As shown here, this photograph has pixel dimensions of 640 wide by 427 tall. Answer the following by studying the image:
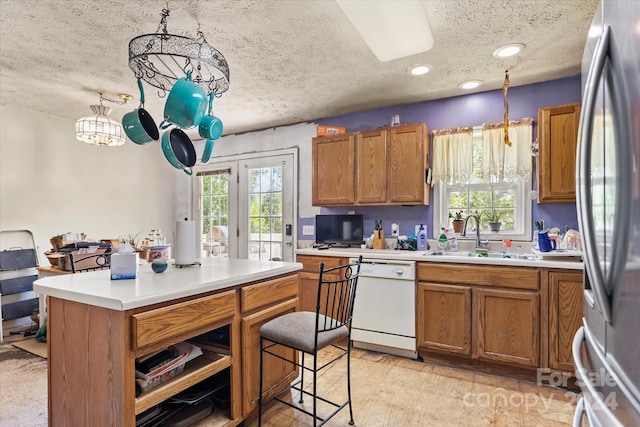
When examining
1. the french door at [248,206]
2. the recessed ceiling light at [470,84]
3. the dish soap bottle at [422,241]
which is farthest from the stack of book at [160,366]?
the recessed ceiling light at [470,84]

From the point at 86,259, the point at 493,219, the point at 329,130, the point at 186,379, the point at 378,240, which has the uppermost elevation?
the point at 329,130

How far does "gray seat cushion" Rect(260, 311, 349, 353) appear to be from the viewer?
1.68m

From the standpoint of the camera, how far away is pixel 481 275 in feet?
8.54

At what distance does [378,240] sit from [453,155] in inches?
44.2

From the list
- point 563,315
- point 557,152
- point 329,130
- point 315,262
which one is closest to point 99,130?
point 329,130

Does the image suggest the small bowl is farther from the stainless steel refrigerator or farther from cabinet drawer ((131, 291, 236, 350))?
the stainless steel refrigerator

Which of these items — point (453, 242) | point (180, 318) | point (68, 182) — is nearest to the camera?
point (180, 318)

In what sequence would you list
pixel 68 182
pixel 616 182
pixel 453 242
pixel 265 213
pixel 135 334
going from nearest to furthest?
pixel 616 182 → pixel 135 334 → pixel 453 242 → pixel 68 182 → pixel 265 213

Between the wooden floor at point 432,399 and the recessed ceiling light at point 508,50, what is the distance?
7.99 feet

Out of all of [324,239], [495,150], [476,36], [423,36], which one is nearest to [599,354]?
[423,36]

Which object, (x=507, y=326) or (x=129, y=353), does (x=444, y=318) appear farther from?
(x=129, y=353)

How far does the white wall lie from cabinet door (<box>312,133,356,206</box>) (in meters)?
2.65

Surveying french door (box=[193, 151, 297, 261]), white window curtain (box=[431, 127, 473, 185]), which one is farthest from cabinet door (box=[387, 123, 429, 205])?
french door (box=[193, 151, 297, 261])

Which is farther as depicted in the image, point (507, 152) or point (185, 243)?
point (507, 152)
